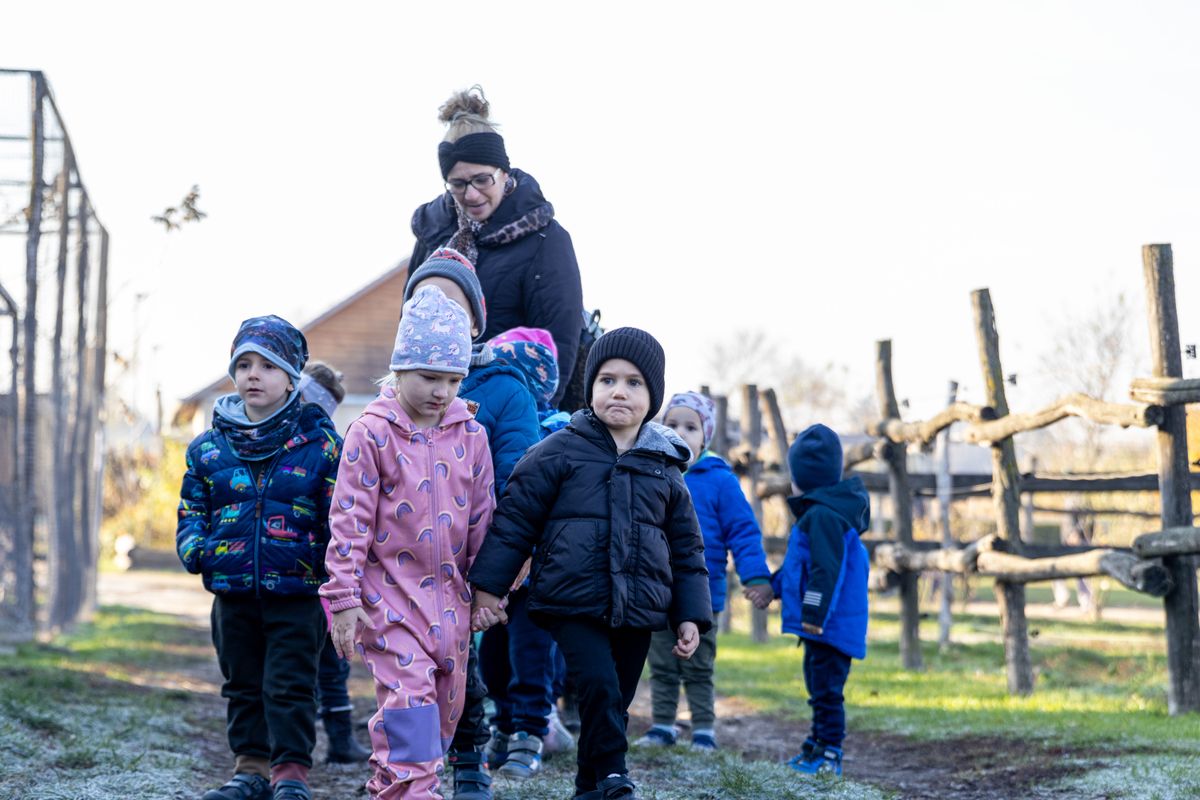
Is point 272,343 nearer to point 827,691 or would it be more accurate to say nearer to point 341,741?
point 341,741

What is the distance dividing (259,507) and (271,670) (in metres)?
0.51

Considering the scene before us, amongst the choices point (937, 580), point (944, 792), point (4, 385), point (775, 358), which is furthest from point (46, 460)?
point (775, 358)

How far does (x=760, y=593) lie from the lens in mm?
5734

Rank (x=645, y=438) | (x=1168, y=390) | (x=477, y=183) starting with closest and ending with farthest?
(x=645, y=438), (x=477, y=183), (x=1168, y=390)

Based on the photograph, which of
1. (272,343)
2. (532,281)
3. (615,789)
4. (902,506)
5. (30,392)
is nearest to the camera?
(615,789)

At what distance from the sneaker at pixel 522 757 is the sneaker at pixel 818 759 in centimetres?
118

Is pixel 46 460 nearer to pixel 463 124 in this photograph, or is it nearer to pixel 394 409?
pixel 463 124

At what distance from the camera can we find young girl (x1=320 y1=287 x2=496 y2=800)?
3826mm

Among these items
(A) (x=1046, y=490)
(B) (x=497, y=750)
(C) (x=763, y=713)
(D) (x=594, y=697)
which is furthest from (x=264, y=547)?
(A) (x=1046, y=490)

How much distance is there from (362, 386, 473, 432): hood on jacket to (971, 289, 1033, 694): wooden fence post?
18.0ft

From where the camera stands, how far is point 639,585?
4039 millimetres

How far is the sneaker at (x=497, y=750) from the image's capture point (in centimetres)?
508

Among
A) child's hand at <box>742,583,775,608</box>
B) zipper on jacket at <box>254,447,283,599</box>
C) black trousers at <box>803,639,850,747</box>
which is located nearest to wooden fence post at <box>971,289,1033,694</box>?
black trousers at <box>803,639,850,747</box>

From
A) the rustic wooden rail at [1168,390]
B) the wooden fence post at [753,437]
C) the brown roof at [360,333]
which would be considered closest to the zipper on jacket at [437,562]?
the rustic wooden rail at [1168,390]
